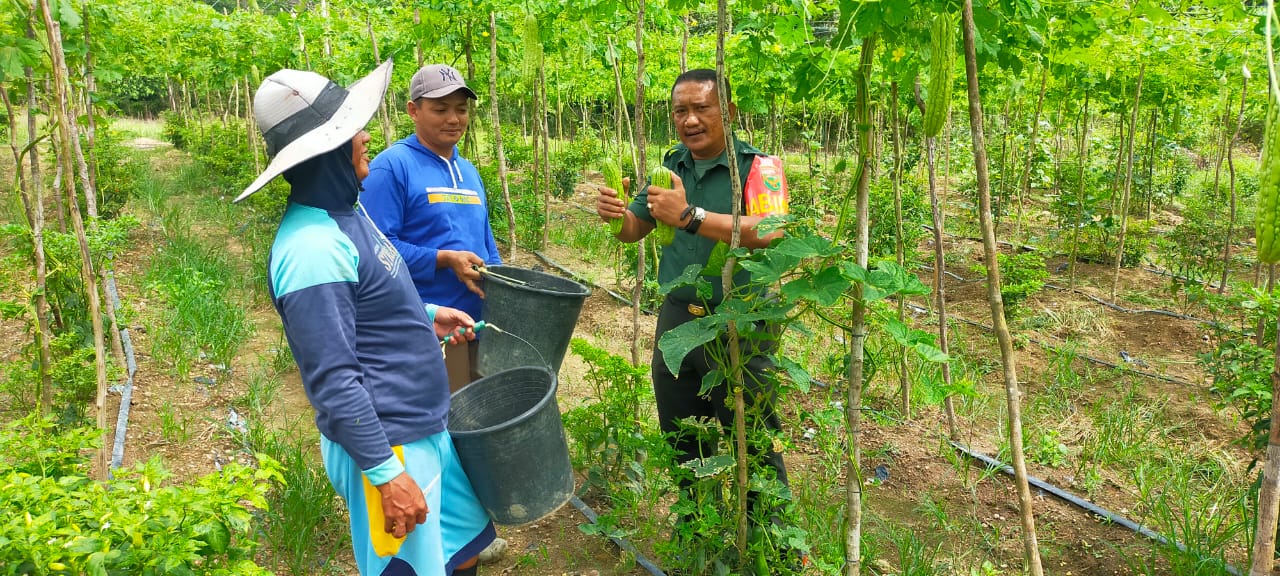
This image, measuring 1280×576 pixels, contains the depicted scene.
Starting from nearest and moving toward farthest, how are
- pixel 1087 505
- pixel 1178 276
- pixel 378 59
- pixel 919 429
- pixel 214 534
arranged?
1. pixel 214 534
2. pixel 1087 505
3. pixel 919 429
4. pixel 378 59
5. pixel 1178 276

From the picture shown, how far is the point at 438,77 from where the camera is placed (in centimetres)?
294

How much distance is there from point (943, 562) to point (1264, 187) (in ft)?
7.39

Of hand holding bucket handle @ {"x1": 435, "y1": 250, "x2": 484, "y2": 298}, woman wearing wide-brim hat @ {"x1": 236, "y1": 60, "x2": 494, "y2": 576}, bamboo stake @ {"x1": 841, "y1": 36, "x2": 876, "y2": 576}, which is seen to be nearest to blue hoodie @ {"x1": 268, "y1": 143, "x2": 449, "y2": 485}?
woman wearing wide-brim hat @ {"x1": 236, "y1": 60, "x2": 494, "y2": 576}

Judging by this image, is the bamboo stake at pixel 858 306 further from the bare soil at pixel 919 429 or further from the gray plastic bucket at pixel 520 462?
the gray plastic bucket at pixel 520 462

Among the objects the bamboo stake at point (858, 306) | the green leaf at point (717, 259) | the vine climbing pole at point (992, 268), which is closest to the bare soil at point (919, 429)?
the bamboo stake at point (858, 306)

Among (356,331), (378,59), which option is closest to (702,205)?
(356,331)

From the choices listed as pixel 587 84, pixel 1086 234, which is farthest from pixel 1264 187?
pixel 587 84

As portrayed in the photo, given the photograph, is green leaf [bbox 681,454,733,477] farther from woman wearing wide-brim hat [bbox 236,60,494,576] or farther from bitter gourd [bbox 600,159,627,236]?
bitter gourd [bbox 600,159,627,236]

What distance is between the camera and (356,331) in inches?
74.4

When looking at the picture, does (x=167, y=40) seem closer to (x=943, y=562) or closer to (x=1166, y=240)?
(x=943, y=562)

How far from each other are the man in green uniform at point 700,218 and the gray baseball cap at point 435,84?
0.78 meters

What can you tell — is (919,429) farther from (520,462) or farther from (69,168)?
(69,168)

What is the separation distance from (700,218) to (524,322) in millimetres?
727

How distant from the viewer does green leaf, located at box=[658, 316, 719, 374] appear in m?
1.93
